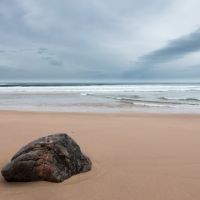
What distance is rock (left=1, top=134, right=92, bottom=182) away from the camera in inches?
137

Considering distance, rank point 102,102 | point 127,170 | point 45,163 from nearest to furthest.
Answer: point 45,163, point 127,170, point 102,102

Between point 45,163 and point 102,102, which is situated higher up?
point 45,163

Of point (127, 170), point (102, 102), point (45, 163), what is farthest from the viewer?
point (102, 102)

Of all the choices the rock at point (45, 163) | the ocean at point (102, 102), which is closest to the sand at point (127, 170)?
the rock at point (45, 163)

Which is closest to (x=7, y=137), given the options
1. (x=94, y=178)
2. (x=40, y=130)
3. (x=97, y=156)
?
(x=40, y=130)

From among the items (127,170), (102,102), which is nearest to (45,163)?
(127,170)

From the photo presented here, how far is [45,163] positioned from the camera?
3.49 meters

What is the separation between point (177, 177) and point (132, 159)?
3.39ft

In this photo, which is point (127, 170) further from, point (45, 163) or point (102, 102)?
point (102, 102)

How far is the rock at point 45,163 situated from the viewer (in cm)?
348

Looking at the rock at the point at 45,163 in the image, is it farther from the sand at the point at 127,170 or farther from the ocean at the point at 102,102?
the ocean at the point at 102,102

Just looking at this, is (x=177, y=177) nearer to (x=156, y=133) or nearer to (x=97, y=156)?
(x=97, y=156)

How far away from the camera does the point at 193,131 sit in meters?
7.48

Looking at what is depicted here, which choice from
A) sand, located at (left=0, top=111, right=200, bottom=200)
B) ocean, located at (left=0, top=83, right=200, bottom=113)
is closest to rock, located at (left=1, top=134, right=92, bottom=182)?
sand, located at (left=0, top=111, right=200, bottom=200)
